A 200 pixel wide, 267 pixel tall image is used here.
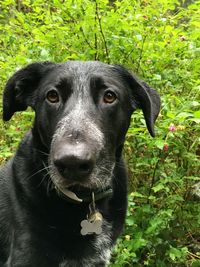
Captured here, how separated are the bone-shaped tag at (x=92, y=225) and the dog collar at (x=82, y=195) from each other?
0.39ft

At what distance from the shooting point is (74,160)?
2.50 m

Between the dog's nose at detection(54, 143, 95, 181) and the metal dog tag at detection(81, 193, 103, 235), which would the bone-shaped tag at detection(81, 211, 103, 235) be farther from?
the dog's nose at detection(54, 143, 95, 181)

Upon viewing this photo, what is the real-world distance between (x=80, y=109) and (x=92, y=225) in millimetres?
818

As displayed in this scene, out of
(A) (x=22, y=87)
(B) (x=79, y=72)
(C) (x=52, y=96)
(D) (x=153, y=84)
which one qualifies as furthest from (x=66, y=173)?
(D) (x=153, y=84)

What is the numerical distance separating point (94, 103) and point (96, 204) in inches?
30.7

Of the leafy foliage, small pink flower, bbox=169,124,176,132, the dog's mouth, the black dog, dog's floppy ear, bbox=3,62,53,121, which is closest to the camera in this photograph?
the black dog

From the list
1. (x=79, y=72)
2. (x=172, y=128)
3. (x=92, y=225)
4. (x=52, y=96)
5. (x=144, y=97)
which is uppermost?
(x=79, y=72)

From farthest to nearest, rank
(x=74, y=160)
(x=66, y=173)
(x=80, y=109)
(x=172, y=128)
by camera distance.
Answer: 1. (x=172, y=128)
2. (x=80, y=109)
3. (x=66, y=173)
4. (x=74, y=160)

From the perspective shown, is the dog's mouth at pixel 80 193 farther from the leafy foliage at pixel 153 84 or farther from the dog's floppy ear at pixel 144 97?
the leafy foliage at pixel 153 84

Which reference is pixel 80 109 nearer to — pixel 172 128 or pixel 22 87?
pixel 22 87

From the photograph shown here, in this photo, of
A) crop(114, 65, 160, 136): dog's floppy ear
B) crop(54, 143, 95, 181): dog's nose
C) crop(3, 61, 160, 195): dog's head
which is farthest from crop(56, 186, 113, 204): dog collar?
crop(114, 65, 160, 136): dog's floppy ear

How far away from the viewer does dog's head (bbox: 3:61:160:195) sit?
263cm

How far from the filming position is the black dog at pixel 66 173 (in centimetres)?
288

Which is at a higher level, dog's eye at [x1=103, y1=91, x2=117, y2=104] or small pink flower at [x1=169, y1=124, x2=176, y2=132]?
dog's eye at [x1=103, y1=91, x2=117, y2=104]
